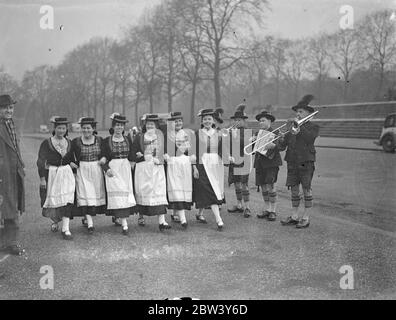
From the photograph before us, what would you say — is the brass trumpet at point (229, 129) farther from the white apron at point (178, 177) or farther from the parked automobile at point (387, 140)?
the parked automobile at point (387, 140)

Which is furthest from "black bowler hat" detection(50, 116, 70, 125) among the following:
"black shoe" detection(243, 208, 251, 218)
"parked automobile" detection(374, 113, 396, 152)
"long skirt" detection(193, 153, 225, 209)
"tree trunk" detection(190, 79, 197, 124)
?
"parked automobile" detection(374, 113, 396, 152)

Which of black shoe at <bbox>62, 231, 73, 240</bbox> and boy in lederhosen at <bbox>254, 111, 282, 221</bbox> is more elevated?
boy in lederhosen at <bbox>254, 111, 282, 221</bbox>

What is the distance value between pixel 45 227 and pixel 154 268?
2318mm

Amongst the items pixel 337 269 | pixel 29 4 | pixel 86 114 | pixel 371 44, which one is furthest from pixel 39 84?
pixel 371 44

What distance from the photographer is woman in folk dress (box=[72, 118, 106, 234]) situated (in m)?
5.16

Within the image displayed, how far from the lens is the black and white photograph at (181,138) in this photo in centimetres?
371

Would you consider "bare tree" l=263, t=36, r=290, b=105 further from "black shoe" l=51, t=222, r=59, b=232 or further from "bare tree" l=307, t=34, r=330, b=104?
"black shoe" l=51, t=222, r=59, b=232

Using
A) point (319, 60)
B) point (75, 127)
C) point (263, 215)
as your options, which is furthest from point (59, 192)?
point (319, 60)

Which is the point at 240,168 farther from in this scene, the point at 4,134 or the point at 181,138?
the point at 4,134

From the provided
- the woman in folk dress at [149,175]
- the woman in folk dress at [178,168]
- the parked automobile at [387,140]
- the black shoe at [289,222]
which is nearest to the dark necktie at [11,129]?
the woman in folk dress at [149,175]

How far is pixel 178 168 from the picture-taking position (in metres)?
5.54

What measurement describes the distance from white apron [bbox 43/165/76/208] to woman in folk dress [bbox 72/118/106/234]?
0.54 ft

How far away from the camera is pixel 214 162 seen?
564cm

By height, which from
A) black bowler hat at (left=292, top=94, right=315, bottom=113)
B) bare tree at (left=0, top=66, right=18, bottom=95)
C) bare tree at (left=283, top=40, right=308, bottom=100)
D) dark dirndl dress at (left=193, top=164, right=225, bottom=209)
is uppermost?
bare tree at (left=283, top=40, right=308, bottom=100)
